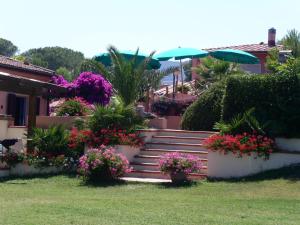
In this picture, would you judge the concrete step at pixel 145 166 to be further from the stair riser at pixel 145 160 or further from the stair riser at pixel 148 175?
the stair riser at pixel 148 175

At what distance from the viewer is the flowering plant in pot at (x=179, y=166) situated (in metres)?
13.1

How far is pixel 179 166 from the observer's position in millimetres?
13062

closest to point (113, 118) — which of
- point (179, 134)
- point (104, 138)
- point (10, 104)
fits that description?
point (104, 138)

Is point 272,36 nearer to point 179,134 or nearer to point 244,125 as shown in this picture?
point 179,134

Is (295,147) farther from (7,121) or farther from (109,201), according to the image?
(7,121)

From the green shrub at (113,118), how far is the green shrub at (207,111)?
2355 mm

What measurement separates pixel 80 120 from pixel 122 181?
3975mm

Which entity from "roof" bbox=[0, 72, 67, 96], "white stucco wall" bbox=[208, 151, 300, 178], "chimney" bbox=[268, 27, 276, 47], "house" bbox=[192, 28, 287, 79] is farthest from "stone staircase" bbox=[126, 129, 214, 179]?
"chimney" bbox=[268, 27, 276, 47]

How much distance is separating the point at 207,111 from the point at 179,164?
4912mm

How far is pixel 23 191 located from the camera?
1203 cm

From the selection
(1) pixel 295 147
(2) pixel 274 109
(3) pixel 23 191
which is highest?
(2) pixel 274 109

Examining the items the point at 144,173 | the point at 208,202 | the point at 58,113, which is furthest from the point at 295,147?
the point at 58,113

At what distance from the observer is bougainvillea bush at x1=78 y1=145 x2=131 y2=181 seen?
13.5 m

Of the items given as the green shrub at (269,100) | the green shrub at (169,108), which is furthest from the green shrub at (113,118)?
the green shrub at (169,108)
